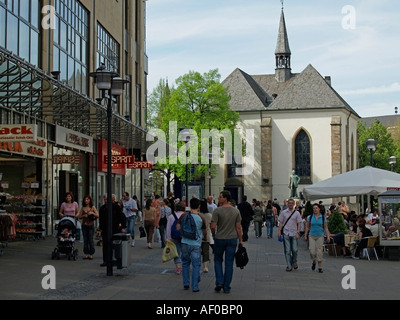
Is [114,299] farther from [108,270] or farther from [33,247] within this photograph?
[33,247]

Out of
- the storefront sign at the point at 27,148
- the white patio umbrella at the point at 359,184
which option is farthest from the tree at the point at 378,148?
the storefront sign at the point at 27,148

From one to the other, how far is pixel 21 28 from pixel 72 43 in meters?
6.94

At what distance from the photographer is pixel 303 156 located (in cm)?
7506

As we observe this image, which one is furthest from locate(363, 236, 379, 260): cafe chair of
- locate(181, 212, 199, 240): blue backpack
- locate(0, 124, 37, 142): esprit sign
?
locate(0, 124, 37, 142): esprit sign

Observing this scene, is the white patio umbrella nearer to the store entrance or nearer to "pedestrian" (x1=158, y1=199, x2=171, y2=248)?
"pedestrian" (x1=158, y1=199, x2=171, y2=248)

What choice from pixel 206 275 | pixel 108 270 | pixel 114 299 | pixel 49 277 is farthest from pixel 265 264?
pixel 114 299

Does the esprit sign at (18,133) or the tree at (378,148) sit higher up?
the tree at (378,148)

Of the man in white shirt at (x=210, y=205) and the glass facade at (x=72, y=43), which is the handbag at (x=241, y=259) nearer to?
the man in white shirt at (x=210, y=205)

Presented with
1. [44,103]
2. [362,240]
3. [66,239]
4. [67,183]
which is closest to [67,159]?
[67,183]

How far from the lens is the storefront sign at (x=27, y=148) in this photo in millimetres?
21484

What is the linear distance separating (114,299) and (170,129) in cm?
5421

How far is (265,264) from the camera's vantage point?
58.6 ft

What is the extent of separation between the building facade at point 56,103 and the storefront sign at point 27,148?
3cm

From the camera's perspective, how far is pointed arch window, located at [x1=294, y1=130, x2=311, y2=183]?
74812 mm
